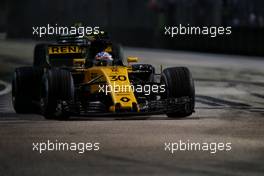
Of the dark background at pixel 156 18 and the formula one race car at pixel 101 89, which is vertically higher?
the formula one race car at pixel 101 89

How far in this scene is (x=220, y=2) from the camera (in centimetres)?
5353

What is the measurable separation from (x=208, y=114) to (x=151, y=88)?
1302 millimetres

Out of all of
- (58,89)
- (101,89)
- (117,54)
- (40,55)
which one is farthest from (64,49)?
(58,89)

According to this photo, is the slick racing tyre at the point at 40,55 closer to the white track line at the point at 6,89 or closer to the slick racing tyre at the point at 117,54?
the slick racing tyre at the point at 117,54

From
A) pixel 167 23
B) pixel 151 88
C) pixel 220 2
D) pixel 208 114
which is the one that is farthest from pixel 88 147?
pixel 167 23

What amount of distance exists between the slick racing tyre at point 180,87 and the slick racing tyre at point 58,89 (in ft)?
4.90

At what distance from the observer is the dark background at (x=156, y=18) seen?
139 ft

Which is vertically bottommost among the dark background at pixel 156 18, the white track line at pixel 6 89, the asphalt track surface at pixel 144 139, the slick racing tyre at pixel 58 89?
the dark background at pixel 156 18

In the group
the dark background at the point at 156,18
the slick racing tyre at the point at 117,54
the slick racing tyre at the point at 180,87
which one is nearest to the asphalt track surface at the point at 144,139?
the slick racing tyre at the point at 180,87

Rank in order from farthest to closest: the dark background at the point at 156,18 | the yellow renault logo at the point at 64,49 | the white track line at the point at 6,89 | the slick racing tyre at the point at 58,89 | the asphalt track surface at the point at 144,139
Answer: the dark background at the point at 156,18, the white track line at the point at 6,89, the yellow renault logo at the point at 64,49, the slick racing tyre at the point at 58,89, the asphalt track surface at the point at 144,139

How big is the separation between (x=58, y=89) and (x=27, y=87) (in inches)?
66.2

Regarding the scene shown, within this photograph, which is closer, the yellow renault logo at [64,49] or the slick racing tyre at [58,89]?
the slick racing tyre at [58,89]

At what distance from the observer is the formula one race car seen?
14.5 metres

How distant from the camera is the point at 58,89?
1446cm
